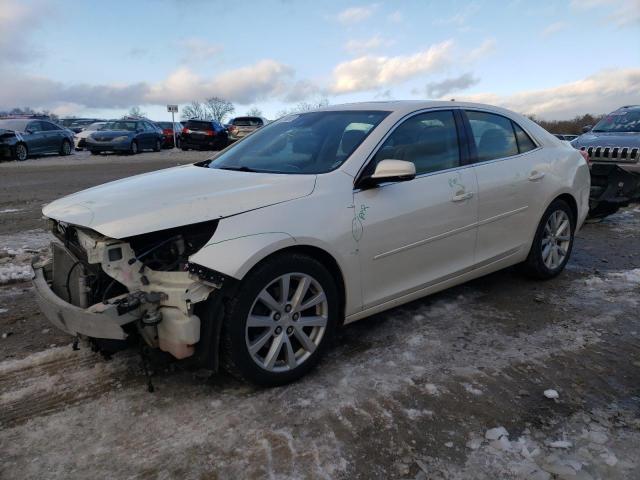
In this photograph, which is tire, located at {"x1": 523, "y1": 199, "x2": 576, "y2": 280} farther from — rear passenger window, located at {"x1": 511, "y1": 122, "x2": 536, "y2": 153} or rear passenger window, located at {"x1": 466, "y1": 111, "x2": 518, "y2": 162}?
rear passenger window, located at {"x1": 466, "y1": 111, "x2": 518, "y2": 162}

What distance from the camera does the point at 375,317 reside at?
425 centimetres

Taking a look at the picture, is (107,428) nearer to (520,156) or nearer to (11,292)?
(11,292)

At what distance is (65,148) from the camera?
71.1 ft

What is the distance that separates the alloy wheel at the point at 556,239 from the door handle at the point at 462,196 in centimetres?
130

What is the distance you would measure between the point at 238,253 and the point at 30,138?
19.8 m

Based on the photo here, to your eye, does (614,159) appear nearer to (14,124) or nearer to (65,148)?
(14,124)

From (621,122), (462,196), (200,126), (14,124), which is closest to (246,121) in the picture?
(200,126)

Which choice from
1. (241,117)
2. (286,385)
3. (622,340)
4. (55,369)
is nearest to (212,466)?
(286,385)

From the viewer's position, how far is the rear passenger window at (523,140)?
15.7 feet

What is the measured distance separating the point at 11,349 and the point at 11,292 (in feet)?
4.22

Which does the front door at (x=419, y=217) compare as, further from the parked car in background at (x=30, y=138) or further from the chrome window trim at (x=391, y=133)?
the parked car in background at (x=30, y=138)

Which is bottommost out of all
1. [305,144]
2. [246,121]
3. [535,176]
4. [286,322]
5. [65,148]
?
[286,322]

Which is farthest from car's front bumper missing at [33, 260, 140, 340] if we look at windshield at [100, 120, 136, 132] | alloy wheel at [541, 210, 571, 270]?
windshield at [100, 120, 136, 132]

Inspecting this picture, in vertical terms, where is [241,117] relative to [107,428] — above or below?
above
